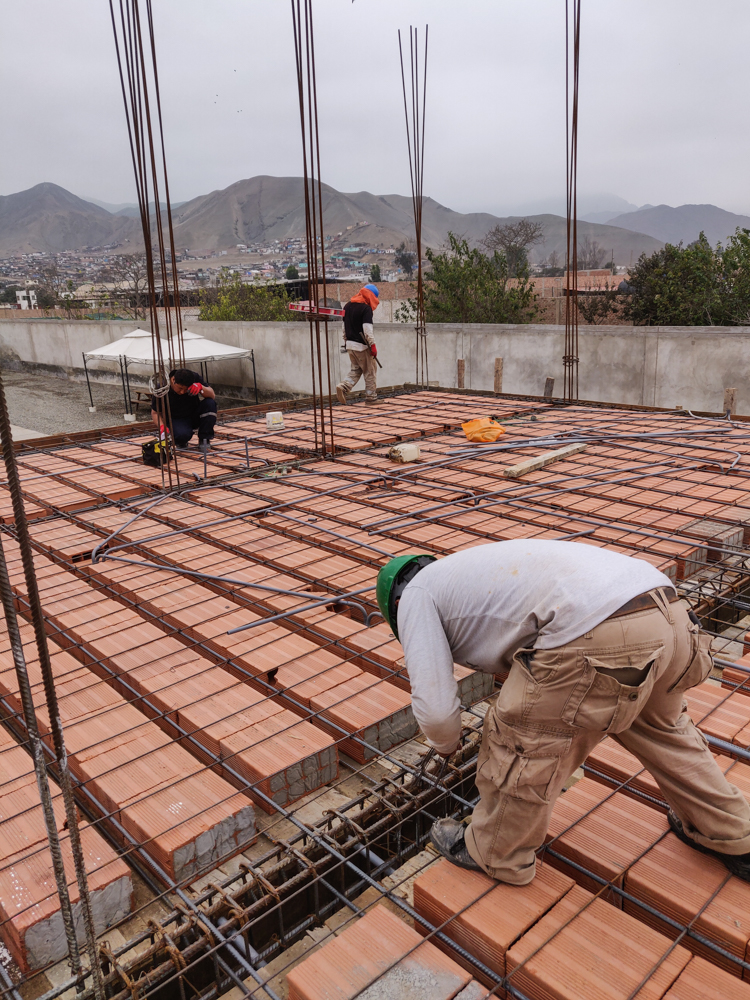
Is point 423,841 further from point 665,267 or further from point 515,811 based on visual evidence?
point 665,267

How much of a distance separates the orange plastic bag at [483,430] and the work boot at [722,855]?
5.09 metres

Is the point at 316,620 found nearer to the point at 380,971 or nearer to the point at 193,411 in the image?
the point at 380,971

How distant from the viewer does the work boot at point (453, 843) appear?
2093 mm

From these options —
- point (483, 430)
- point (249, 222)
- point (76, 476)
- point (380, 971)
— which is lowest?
point (380, 971)

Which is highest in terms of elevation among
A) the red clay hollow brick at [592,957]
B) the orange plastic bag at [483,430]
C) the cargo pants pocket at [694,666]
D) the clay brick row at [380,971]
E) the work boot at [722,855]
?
the cargo pants pocket at [694,666]

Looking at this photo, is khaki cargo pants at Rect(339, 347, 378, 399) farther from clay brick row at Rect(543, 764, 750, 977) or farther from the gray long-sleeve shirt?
the gray long-sleeve shirt

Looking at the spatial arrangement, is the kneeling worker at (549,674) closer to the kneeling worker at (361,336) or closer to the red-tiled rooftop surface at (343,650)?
the red-tiled rooftop surface at (343,650)

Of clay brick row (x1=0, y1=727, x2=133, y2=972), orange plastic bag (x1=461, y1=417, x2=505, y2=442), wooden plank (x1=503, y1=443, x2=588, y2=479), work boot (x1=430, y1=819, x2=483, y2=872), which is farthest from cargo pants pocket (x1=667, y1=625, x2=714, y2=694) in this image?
orange plastic bag (x1=461, y1=417, x2=505, y2=442)

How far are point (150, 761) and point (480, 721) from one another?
4.36ft

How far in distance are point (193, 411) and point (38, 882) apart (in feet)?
17.5

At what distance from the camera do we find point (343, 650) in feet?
11.4

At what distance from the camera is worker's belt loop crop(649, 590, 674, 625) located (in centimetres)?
185

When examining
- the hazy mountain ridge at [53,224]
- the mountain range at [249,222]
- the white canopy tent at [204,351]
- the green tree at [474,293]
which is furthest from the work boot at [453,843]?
the hazy mountain ridge at [53,224]

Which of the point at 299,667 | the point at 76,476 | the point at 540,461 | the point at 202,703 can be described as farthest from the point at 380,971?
the point at 76,476
